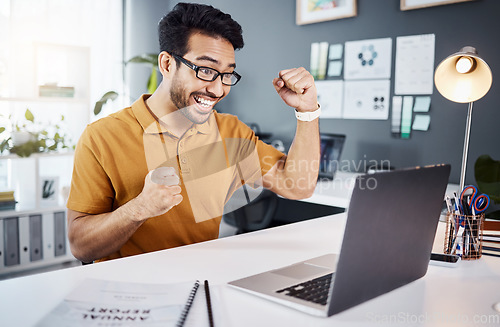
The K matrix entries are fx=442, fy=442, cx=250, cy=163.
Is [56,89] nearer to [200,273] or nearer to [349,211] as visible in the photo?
[200,273]

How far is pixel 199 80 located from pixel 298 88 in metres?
0.32

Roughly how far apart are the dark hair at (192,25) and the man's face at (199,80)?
2cm

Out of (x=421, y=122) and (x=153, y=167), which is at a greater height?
(x=421, y=122)

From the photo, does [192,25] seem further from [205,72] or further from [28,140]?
[28,140]

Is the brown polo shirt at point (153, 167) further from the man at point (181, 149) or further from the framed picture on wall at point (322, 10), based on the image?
the framed picture on wall at point (322, 10)

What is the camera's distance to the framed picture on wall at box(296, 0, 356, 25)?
2.94 meters

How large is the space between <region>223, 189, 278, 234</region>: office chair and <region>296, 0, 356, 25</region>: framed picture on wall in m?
1.34

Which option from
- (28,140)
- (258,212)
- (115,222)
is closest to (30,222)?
(28,140)

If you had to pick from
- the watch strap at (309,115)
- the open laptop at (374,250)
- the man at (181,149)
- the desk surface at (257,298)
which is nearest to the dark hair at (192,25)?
the man at (181,149)

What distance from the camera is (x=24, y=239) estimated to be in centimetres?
303

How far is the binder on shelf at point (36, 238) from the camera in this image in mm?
3055

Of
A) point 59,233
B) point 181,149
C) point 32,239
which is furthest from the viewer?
point 59,233

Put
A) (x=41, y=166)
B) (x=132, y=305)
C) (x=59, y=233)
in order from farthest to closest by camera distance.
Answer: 1. (x=41, y=166)
2. (x=59, y=233)
3. (x=132, y=305)

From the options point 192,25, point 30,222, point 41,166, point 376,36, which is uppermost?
point 376,36
